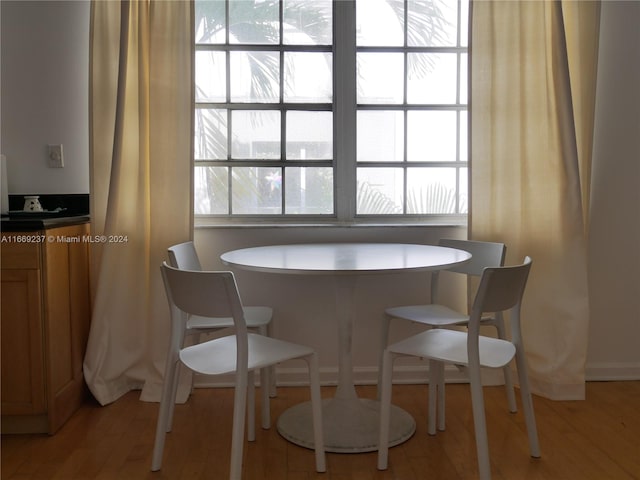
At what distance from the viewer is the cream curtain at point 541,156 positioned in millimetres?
2816

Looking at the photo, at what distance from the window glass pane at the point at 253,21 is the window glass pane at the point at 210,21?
0.15ft

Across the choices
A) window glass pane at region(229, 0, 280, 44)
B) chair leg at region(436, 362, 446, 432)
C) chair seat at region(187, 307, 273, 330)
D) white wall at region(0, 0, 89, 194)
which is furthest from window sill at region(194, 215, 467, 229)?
window glass pane at region(229, 0, 280, 44)

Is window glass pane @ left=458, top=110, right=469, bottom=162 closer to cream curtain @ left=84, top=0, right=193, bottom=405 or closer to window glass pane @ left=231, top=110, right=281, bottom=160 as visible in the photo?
window glass pane @ left=231, top=110, right=281, bottom=160

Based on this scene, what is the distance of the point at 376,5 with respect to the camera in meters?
3.05

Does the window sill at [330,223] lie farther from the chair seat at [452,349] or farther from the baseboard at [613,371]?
the baseboard at [613,371]

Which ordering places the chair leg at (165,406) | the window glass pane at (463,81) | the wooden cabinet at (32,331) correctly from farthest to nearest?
the window glass pane at (463,81) → the wooden cabinet at (32,331) → the chair leg at (165,406)

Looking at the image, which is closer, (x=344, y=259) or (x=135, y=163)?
(x=344, y=259)

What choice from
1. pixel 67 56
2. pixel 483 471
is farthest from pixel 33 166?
pixel 483 471

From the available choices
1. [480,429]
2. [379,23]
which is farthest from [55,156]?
[480,429]

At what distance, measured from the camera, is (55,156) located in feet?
9.62

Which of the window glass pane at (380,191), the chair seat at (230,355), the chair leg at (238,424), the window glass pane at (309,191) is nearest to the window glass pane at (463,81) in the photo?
the window glass pane at (380,191)

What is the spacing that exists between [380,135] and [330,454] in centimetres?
165

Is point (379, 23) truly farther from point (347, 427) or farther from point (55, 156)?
point (347, 427)

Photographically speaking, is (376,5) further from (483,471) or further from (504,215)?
(483,471)
